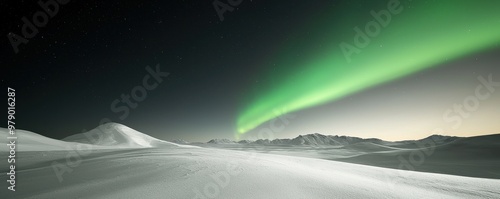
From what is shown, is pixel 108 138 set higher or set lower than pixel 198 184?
higher

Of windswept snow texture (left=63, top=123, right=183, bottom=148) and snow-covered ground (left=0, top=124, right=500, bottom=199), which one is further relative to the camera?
windswept snow texture (left=63, top=123, right=183, bottom=148)

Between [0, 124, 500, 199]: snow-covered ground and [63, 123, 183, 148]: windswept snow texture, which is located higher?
[63, 123, 183, 148]: windswept snow texture

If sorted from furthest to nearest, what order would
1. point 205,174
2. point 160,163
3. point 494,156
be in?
point 494,156 → point 160,163 → point 205,174

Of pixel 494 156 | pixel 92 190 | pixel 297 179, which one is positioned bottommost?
pixel 494 156

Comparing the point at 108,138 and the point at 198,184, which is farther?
the point at 108,138

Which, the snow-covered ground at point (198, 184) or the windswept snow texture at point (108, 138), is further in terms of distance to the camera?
the windswept snow texture at point (108, 138)

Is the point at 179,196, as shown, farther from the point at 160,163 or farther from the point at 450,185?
the point at 450,185

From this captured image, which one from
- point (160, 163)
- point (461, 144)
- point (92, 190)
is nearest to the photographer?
point (92, 190)

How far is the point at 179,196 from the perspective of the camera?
4.77 meters

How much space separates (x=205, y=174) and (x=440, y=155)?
4933cm

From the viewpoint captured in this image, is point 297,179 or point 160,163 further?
point 160,163

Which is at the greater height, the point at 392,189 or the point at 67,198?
the point at 67,198

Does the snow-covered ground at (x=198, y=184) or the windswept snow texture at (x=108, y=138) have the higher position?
the windswept snow texture at (x=108, y=138)

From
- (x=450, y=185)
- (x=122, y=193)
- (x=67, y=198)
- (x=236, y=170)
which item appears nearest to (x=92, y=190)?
(x=67, y=198)
